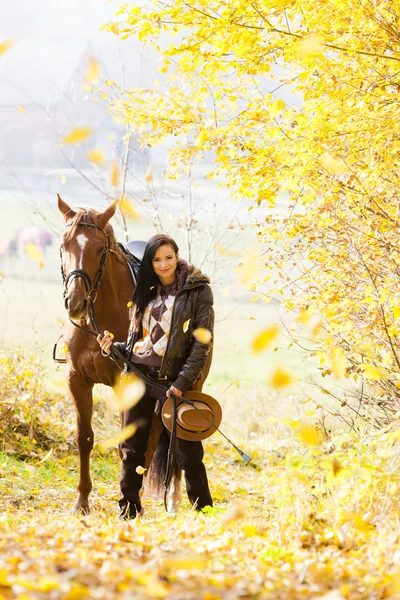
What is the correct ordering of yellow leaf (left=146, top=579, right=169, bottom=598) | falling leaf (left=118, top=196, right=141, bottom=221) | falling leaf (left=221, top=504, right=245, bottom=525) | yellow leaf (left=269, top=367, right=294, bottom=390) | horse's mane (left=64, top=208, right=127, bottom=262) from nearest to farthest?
yellow leaf (left=146, top=579, right=169, bottom=598), falling leaf (left=221, top=504, right=245, bottom=525), yellow leaf (left=269, top=367, right=294, bottom=390), horse's mane (left=64, top=208, right=127, bottom=262), falling leaf (left=118, top=196, right=141, bottom=221)

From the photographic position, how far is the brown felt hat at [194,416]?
13.8 ft

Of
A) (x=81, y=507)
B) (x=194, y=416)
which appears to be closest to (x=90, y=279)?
(x=194, y=416)

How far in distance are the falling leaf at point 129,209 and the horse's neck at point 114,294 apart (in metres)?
4.05

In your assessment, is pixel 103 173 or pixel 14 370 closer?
pixel 14 370

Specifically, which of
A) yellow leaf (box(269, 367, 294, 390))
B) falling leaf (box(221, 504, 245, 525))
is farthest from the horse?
falling leaf (box(221, 504, 245, 525))

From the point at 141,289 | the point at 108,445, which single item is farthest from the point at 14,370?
the point at 141,289

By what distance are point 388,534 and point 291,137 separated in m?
3.06

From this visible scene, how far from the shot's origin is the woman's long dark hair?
4.36 metres

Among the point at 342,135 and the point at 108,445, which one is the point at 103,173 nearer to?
the point at 108,445

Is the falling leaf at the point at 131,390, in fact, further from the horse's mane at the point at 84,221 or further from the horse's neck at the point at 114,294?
the horse's mane at the point at 84,221

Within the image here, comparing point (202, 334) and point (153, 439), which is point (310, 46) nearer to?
point (202, 334)

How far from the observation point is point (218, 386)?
9859 mm

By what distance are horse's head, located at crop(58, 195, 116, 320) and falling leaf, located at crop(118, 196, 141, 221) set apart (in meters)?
4.41

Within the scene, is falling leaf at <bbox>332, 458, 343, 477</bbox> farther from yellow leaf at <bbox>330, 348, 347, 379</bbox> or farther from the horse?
the horse
